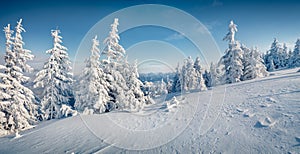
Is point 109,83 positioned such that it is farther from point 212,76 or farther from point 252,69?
point 212,76

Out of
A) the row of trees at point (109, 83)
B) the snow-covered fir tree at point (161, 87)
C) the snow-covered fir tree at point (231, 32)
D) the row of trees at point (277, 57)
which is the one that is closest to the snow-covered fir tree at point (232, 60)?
the snow-covered fir tree at point (231, 32)

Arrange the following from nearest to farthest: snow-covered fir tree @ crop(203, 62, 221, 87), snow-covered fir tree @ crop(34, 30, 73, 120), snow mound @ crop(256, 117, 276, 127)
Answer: snow mound @ crop(256, 117, 276, 127) < snow-covered fir tree @ crop(34, 30, 73, 120) < snow-covered fir tree @ crop(203, 62, 221, 87)

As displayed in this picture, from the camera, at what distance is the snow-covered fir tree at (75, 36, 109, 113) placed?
1501cm

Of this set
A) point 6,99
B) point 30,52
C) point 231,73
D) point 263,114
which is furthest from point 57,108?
point 231,73

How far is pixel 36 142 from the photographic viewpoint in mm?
8227

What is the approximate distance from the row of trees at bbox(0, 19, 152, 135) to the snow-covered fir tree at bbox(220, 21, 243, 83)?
15.6m

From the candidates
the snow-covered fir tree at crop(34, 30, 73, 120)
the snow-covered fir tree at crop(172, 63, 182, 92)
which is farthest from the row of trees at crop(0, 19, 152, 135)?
the snow-covered fir tree at crop(172, 63, 182, 92)

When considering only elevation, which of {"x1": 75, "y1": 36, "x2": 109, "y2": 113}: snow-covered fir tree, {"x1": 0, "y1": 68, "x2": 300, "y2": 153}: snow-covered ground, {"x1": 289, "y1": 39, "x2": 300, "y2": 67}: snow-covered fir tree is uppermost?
{"x1": 289, "y1": 39, "x2": 300, "y2": 67}: snow-covered fir tree

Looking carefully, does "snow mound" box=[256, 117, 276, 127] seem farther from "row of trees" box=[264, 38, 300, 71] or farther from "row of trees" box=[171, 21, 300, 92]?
"row of trees" box=[264, 38, 300, 71]

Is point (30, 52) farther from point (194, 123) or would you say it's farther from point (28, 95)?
point (194, 123)

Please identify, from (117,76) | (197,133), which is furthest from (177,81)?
(197,133)

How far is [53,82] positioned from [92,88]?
624 centimetres

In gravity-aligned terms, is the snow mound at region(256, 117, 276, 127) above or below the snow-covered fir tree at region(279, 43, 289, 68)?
below

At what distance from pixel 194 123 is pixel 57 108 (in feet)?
53.8
